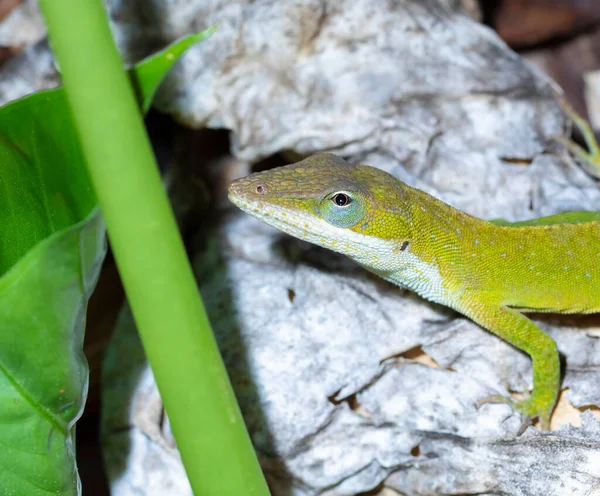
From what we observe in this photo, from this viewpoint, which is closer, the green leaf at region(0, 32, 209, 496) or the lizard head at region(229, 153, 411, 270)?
the green leaf at region(0, 32, 209, 496)

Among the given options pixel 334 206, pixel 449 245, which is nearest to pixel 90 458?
pixel 334 206

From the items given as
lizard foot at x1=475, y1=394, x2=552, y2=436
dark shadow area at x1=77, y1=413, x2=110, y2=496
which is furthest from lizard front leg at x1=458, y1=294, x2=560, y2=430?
dark shadow area at x1=77, y1=413, x2=110, y2=496

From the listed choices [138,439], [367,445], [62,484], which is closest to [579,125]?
[367,445]

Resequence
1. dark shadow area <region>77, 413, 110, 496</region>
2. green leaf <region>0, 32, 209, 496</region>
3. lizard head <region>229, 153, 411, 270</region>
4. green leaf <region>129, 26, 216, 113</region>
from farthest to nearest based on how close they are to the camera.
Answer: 1. dark shadow area <region>77, 413, 110, 496</region>
2. lizard head <region>229, 153, 411, 270</region>
3. green leaf <region>129, 26, 216, 113</region>
4. green leaf <region>0, 32, 209, 496</region>

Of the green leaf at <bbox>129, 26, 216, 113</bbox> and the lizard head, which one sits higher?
the green leaf at <bbox>129, 26, 216, 113</bbox>

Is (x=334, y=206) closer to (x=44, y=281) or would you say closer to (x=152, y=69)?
(x=152, y=69)

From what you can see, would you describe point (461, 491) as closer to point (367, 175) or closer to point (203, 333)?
point (367, 175)

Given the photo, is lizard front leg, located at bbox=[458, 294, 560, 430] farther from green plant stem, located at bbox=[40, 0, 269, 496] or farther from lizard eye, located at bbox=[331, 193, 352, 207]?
green plant stem, located at bbox=[40, 0, 269, 496]
